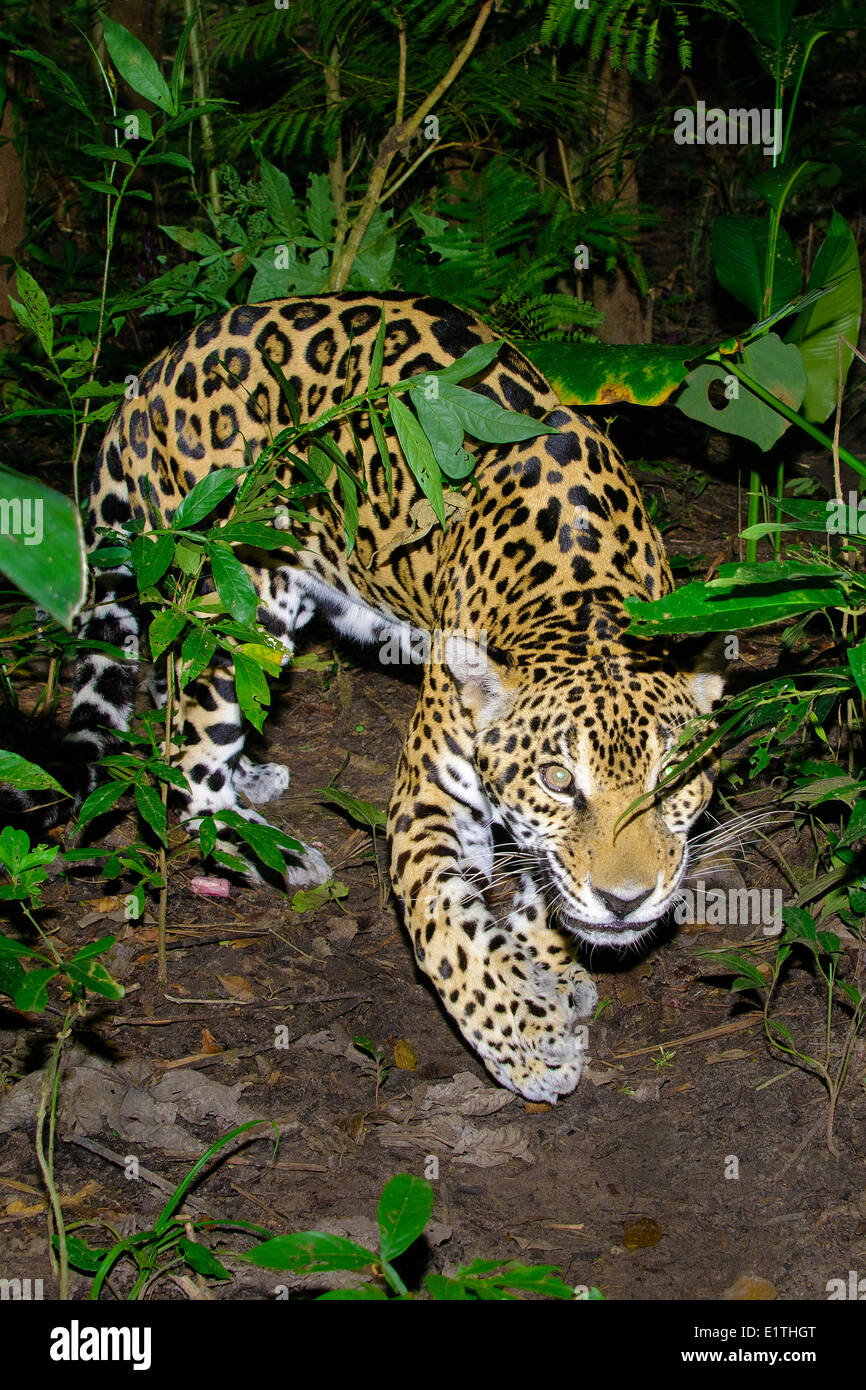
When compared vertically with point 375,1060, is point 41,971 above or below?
above

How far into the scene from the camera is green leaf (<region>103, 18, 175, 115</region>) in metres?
3.53

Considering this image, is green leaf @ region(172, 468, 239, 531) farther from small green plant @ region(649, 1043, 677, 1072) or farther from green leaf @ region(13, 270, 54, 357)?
small green plant @ region(649, 1043, 677, 1072)

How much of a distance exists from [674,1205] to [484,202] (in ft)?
15.9

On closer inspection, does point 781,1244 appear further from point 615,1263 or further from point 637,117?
point 637,117

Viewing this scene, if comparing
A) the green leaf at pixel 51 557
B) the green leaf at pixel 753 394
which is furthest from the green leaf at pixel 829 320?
the green leaf at pixel 51 557

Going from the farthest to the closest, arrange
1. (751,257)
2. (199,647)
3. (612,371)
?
1. (751,257)
2. (612,371)
3. (199,647)

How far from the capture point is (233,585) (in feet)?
10.5

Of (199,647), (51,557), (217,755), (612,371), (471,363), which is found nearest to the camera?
(51,557)

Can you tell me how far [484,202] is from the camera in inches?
249

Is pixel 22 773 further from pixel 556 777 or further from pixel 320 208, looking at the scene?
pixel 320 208

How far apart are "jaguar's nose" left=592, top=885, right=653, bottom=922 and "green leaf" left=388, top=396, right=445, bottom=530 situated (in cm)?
123

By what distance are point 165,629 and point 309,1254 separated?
1.86 meters

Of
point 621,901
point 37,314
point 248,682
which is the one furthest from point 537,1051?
point 37,314

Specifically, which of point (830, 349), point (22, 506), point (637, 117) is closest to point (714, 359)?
point (830, 349)
